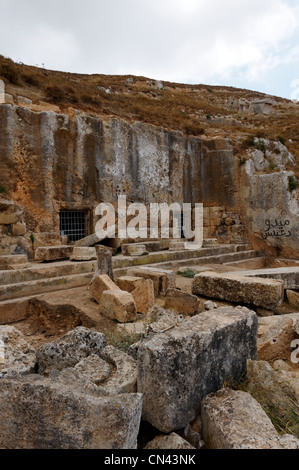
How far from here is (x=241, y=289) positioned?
4.99 meters

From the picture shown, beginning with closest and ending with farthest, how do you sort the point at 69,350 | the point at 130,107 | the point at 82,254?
the point at 69,350 < the point at 82,254 < the point at 130,107

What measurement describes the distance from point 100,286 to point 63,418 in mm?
3573

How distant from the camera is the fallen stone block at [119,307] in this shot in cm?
446

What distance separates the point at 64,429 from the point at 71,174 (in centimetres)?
857

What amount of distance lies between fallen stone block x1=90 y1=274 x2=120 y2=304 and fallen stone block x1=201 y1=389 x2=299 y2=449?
10.3 feet

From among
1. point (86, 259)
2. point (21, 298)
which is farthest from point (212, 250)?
A: point (21, 298)

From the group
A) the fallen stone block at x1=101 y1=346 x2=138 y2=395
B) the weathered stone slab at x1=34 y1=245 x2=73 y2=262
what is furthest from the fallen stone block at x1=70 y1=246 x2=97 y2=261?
the fallen stone block at x1=101 y1=346 x2=138 y2=395

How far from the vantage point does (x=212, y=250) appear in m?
10.4

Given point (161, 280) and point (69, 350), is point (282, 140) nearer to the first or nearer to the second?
point (161, 280)

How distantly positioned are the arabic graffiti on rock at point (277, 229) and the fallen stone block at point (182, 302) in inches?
306

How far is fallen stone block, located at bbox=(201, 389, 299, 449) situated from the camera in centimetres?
177

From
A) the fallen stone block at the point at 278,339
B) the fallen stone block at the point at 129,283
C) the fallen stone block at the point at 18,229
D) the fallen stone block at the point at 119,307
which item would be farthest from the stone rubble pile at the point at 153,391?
the fallen stone block at the point at 18,229

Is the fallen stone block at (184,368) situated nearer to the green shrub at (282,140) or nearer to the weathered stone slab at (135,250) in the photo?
the weathered stone slab at (135,250)

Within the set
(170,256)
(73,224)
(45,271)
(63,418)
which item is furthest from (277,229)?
(63,418)
